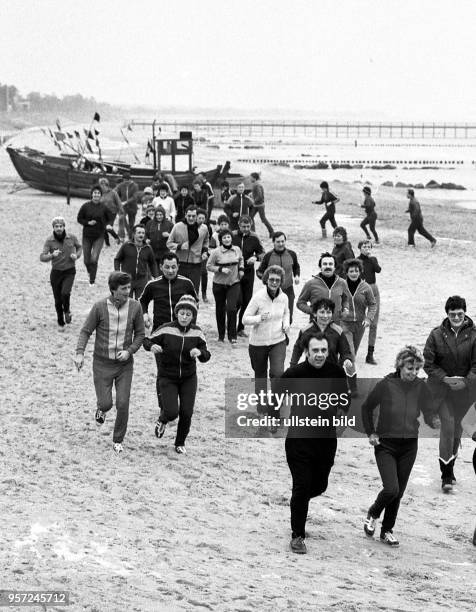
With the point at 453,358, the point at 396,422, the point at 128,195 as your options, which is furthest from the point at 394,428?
the point at 128,195

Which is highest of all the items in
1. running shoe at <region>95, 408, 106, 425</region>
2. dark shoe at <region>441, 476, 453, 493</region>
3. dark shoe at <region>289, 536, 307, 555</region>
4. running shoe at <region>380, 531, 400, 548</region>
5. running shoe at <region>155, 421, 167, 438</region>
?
running shoe at <region>95, 408, 106, 425</region>

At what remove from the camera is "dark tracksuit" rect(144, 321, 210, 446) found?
30.6ft

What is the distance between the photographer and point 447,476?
954 centimetres

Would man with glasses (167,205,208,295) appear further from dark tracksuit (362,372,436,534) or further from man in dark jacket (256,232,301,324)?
dark tracksuit (362,372,436,534)

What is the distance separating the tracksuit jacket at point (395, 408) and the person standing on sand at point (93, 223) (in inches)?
358

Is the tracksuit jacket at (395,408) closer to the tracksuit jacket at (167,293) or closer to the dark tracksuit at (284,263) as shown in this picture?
the tracksuit jacket at (167,293)

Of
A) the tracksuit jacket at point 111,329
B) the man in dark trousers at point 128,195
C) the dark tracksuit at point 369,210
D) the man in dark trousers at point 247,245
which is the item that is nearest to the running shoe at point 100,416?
the tracksuit jacket at point 111,329

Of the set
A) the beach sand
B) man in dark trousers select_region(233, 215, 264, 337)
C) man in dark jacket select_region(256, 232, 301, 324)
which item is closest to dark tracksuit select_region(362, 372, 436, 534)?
the beach sand

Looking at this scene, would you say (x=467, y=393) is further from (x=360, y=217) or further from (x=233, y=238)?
(x=360, y=217)

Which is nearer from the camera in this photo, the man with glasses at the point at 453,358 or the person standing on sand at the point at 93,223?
the man with glasses at the point at 453,358

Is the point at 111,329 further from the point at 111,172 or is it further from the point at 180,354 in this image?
the point at 111,172

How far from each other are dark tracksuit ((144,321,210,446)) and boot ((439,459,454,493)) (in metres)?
2.10

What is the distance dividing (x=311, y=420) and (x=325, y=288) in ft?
11.7

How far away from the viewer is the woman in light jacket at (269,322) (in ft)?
34.5
